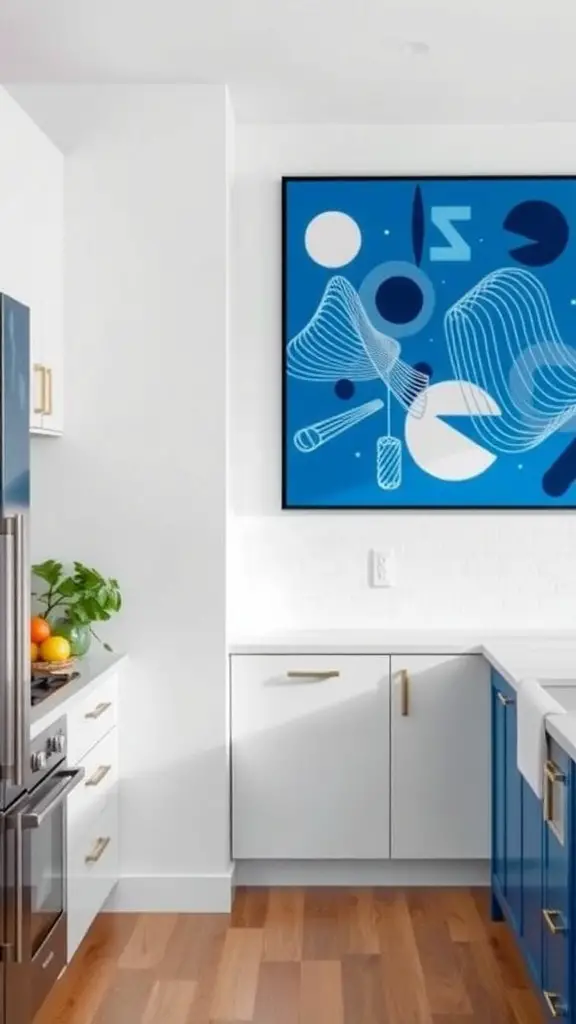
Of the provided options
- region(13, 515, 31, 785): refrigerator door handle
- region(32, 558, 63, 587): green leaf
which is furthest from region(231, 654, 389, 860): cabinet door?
region(13, 515, 31, 785): refrigerator door handle

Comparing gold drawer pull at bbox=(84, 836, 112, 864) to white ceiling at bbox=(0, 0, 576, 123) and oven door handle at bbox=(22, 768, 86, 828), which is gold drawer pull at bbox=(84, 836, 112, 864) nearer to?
oven door handle at bbox=(22, 768, 86, 828)

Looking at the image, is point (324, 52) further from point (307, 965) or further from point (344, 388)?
point (307, 965)

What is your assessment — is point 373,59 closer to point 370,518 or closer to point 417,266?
point 417,266

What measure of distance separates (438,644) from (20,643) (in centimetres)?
189

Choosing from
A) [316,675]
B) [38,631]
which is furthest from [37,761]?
[316,675]

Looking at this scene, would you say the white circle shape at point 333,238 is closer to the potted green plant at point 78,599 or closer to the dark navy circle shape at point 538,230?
the dark navy circle shape at point 538,230

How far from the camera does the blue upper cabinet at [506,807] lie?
3395mm

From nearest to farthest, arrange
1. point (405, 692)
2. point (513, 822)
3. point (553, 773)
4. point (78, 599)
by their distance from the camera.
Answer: point (553, 773) < point (513, 822) < point (78, 599) < point (405, 692)

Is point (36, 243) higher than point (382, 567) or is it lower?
higher

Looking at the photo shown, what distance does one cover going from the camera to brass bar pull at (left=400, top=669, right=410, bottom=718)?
Answer: 4.02m

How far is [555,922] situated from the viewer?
2752mm

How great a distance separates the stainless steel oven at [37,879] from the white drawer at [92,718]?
150 mm

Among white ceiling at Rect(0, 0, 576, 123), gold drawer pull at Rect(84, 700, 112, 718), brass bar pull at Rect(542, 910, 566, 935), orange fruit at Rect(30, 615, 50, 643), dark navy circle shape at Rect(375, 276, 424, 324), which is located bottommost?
brass bar pull at Rect(542, 910, 566, 935)

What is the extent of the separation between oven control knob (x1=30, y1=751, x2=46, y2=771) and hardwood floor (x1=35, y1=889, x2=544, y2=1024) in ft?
2.54
